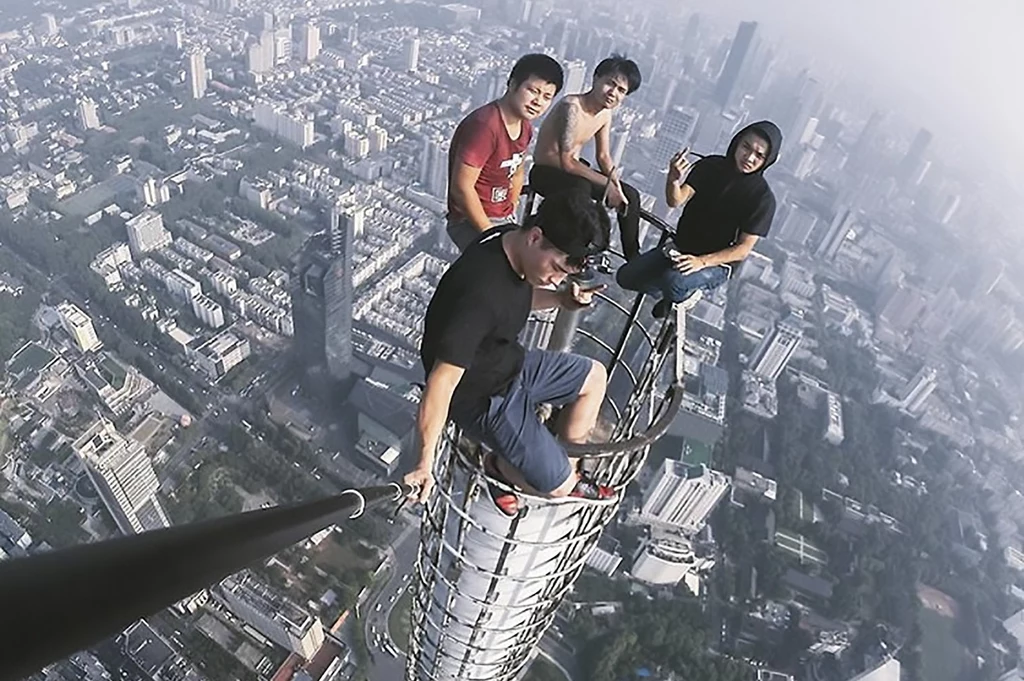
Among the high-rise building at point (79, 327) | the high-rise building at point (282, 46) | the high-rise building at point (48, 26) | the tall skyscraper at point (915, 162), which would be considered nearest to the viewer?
the high-rise building at point (79, 327)

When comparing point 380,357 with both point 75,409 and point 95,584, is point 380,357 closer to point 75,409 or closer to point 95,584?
point 75,409

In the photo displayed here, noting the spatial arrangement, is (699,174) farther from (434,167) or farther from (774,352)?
(434,167)

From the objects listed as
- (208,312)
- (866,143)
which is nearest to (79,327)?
(208,312)

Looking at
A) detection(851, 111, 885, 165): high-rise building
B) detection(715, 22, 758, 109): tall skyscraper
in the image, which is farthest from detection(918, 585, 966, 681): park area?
detection(715, 22, 758, 109): tall skyscraper

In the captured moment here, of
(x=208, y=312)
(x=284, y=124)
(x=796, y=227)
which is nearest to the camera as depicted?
(x=208, y=312)

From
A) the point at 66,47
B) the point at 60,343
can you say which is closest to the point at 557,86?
the point at 60,343

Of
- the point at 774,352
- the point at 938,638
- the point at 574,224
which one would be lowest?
the point at 938,638

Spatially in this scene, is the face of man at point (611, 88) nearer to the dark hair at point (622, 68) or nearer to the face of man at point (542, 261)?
the dark hair at point (622, 68)

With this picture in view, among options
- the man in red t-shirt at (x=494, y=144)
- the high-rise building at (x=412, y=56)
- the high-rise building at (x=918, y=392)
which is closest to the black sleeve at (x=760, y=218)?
the man in red t-shirt at (x=494, y=144)
